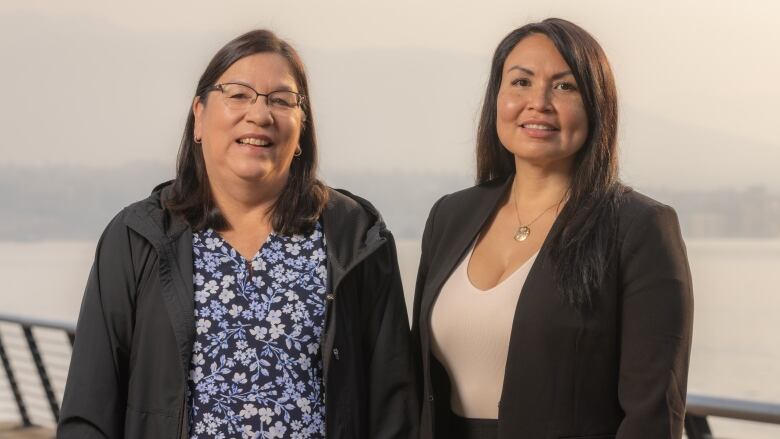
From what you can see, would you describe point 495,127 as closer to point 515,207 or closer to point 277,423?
point 515,207

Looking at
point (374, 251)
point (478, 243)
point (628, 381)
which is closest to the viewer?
point (628, 381)

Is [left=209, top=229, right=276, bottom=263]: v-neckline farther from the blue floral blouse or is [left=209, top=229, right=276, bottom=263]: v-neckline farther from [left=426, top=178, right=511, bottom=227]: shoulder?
[left=426, top=178, right=511, bottom=227]: shoulder

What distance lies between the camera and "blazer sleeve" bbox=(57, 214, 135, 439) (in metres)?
2.66

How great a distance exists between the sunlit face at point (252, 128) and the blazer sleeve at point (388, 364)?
380 millimetres

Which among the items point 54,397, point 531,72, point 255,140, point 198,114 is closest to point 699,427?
point 531,72

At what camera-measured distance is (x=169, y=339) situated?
8.73ft

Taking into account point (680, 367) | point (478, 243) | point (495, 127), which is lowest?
point (680, 367)

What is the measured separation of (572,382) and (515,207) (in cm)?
59

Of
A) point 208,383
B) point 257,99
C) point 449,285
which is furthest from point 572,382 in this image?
point 257,99

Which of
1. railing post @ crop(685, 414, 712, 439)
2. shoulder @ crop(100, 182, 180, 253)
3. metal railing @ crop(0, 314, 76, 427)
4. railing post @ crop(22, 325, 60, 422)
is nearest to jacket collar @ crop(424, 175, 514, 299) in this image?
shoulder @ crop(100, 182, 180, 253)

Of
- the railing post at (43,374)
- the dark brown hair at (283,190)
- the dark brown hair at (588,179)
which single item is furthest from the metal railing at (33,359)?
the dark brown hair at (588,179)

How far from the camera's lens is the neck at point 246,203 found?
9.44 ft

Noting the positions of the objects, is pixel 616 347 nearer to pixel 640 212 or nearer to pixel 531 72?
pixel 640 212

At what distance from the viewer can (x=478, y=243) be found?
3.07 metres
